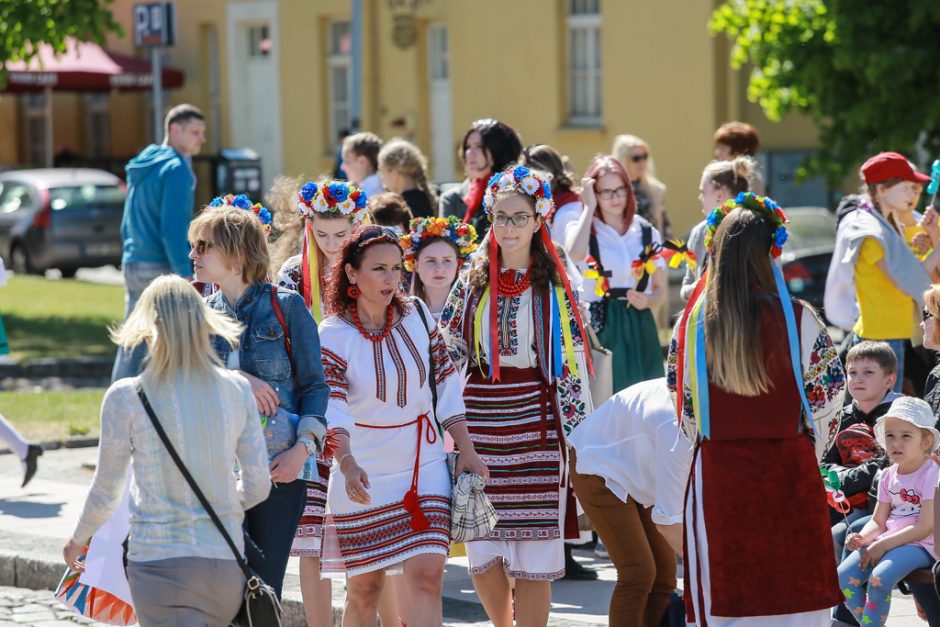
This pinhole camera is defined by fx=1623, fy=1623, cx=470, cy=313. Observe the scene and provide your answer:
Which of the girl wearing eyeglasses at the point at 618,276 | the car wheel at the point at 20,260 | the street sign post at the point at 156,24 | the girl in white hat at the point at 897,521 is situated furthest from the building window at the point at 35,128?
the girl in white hat at the point at 897,521

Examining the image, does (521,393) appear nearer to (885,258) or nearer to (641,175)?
(885,258)

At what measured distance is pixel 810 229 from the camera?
16094 millimetres

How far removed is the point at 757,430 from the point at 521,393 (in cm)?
148

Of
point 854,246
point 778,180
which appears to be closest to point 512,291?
point 854,246

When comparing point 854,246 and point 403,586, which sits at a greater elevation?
point 854,246

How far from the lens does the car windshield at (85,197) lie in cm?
2412

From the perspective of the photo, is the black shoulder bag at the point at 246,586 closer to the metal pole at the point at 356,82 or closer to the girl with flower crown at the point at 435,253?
the girl with flower crown at the point at 435,253

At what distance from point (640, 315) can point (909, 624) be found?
2.57 meters

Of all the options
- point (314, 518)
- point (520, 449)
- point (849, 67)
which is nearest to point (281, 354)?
point (314, 518)

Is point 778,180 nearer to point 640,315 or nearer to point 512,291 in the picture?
point 640,315

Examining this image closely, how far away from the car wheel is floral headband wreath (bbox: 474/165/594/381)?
19.3 meters

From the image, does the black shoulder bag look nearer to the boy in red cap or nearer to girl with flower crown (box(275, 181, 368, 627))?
girl with flower crown (box(275, 181, 368, 627))

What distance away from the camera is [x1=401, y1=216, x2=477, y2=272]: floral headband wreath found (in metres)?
7.12

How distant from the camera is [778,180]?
72.6 feet
